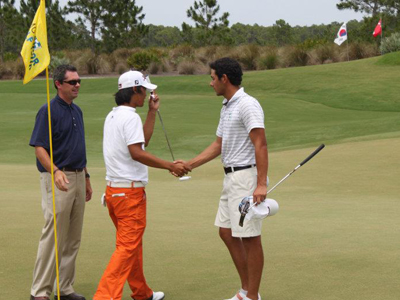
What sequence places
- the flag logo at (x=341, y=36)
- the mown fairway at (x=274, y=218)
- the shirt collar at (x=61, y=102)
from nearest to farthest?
the shirt collar at (x=61, y=102) < the mown fairway at (x=274, y=218) < the flag logo at (x=341, y=36)

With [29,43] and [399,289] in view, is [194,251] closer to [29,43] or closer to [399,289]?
[399,289]

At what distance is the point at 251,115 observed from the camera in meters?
6.12

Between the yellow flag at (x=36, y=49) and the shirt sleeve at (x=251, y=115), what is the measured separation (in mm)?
1528

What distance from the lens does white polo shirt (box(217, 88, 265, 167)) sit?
243 inches

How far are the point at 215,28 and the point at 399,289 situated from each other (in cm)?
6553

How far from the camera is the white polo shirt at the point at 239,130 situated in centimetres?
618

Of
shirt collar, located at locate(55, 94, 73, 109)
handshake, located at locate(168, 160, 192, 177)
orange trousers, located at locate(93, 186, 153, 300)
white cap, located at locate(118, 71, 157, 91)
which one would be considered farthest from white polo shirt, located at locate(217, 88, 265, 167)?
shirt collar, located at locate(55, 94, 73, 109)

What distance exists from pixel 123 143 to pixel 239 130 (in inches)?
35.4

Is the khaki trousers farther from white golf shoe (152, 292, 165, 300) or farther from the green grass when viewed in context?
the green grass

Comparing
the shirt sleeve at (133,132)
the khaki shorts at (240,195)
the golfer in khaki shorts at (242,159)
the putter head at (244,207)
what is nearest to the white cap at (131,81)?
the shirt sleeve at (133,132)

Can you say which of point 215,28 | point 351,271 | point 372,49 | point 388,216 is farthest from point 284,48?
point 351,271

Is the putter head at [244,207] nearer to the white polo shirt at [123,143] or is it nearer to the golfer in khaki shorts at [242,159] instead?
the golfer in khaki shorts at [242,159]

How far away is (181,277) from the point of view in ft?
23.5

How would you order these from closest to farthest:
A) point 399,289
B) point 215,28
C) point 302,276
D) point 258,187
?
point 258,187 → point 399,289 → point 302,276 → point 215,28
